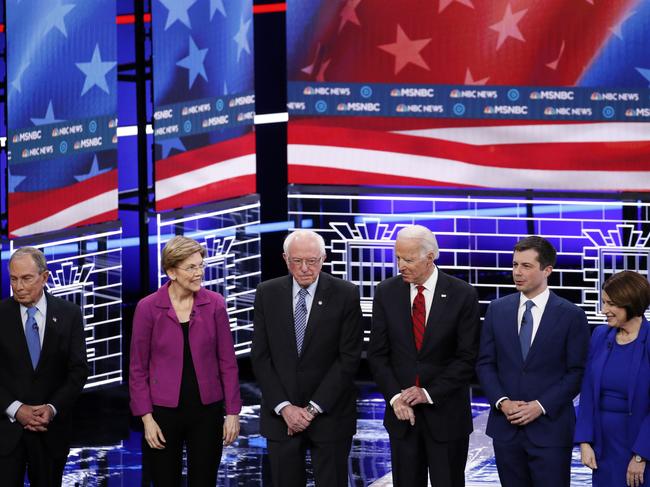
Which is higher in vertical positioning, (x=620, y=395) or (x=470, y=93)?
(x=470, y=93)

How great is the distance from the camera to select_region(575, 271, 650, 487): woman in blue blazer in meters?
4.25

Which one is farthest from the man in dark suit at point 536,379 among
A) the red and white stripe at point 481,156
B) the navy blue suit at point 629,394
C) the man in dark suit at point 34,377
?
the red and white stripe at point 481,156

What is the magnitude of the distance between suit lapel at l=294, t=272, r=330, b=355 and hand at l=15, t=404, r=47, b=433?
1075mm

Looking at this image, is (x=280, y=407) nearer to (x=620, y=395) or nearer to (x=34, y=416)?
(x=34, y=416)

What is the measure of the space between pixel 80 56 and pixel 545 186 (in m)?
3.02

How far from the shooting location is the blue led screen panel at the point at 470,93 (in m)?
7.30

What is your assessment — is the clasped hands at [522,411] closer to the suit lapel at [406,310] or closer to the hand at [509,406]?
the hand at [509,406]

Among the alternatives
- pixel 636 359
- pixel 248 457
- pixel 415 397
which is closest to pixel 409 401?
pixel 415 397

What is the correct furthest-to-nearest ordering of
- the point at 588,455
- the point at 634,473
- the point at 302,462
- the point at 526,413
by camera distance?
1. the point at 302,462
2. the point at 526,413
3. the point at 588,455
4. the point at 634,473

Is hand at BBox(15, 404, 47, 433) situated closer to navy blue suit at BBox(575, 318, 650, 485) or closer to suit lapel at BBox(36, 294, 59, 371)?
suit lapel at BBox(36, 294, 59, 371)

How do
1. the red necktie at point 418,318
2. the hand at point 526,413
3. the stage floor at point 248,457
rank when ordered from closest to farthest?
the hand at point 526,413 < the red necktie at point 418,318 < the stage floor at point 248,457

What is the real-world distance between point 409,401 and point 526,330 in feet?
1.75

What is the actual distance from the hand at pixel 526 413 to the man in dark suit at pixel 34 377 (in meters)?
1.75

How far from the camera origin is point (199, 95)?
7445 millimetres
